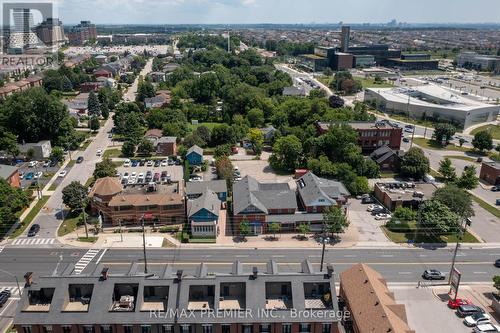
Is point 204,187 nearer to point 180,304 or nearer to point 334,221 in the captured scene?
point 334,221

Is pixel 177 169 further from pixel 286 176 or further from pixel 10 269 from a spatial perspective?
pixel 10 269

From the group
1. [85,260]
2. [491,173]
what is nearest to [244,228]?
[85,260]

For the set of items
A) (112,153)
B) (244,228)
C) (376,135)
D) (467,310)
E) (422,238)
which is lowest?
(467,310)

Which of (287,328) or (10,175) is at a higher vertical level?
(287,328)

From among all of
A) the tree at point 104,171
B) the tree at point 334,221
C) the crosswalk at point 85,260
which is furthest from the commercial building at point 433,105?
the crosswalk at point 85,260

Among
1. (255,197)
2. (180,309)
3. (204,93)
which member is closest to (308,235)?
(255,197)

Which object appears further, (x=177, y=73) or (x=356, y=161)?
(x=177, y=73)
